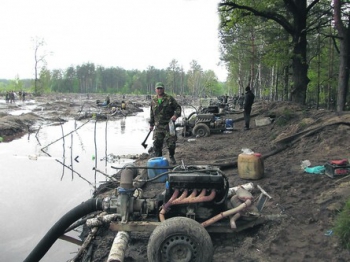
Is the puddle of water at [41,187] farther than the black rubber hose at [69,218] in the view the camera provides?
Yes

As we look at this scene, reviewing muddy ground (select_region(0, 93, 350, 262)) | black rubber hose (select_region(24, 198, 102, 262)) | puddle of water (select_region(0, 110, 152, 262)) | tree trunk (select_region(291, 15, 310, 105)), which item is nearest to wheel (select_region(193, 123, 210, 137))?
puddle of water (select_region(0, 110, 152, 262))

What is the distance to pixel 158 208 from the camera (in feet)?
13.7

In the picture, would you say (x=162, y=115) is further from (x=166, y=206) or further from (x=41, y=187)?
(x=166, y=206)

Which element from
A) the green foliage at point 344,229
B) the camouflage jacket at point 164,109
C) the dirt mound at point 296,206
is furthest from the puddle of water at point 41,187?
the green foliage at point 344,229

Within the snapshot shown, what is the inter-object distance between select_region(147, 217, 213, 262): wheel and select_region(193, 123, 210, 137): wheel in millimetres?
11660

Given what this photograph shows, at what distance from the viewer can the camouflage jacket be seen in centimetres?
778

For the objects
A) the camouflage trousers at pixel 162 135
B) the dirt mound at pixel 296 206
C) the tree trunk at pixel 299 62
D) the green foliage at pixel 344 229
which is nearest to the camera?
the green foliage at pixel 344 229

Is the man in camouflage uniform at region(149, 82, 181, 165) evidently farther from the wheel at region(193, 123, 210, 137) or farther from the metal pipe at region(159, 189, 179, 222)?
the wheel at region(193, 123, 210, 137)

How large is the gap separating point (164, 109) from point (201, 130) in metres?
7.45

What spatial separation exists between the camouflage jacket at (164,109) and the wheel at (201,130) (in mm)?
7245

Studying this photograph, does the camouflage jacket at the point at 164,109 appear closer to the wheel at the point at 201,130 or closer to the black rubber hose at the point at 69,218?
the black rubber hose at the point at 69,218

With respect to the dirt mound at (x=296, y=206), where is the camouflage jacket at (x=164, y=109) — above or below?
above

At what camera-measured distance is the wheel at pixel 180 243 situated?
343cm

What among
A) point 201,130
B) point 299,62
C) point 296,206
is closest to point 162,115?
point 296,206
